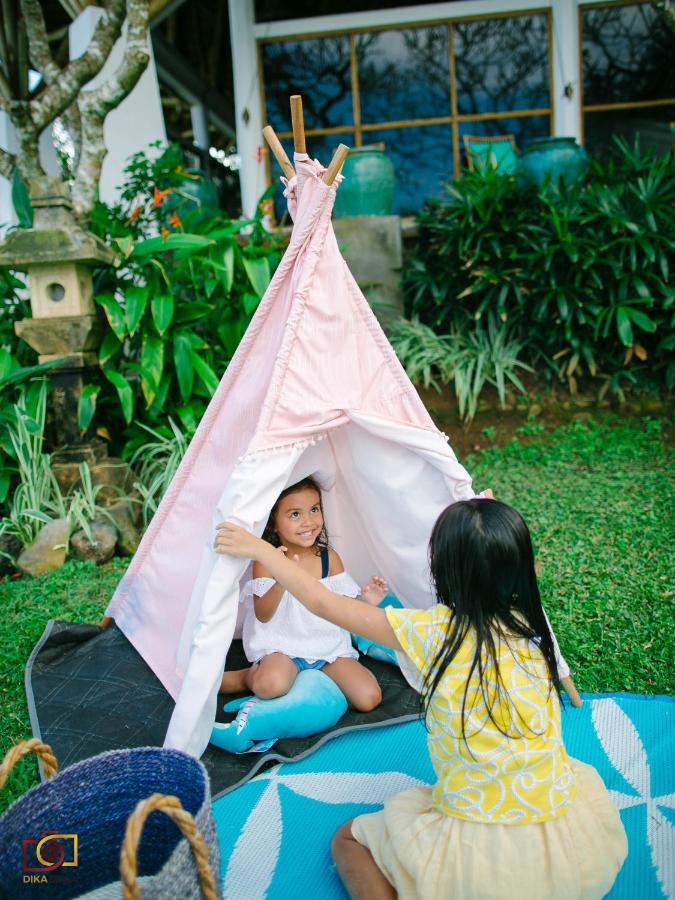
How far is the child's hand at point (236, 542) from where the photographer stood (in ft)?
6.37

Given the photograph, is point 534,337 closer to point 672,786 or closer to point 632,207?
point 632,207

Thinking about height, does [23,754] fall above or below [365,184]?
below

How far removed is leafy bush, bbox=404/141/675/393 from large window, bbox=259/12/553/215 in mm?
1694

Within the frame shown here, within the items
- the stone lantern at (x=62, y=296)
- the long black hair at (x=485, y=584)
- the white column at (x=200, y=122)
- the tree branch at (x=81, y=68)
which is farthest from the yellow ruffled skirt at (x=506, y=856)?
the white column at (x=200, y=122)

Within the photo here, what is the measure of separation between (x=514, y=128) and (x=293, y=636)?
20.3 ft

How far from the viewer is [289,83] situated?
716cm

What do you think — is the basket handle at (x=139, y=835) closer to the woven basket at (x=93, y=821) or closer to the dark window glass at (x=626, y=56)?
the woven basket at (x=93, y=821)

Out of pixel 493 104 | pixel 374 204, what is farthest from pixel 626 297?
pixel 493 104

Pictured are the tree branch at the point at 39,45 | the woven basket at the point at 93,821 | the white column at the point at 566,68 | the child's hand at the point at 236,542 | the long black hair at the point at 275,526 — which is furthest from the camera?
the white column at the point at 566,68

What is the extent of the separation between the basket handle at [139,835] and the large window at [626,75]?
7.33m

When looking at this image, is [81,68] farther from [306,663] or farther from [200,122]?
[200,122]

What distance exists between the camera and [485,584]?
1554 mm

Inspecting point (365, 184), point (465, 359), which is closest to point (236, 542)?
point (465, 359)

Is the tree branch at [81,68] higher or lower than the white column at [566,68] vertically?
lower
